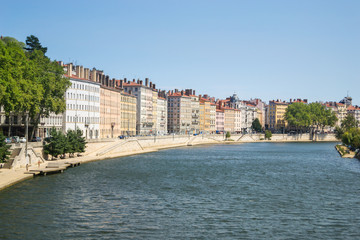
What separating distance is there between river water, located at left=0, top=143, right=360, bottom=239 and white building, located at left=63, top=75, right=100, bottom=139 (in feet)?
135

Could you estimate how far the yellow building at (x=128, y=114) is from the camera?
13938 centimetres

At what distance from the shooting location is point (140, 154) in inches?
3989

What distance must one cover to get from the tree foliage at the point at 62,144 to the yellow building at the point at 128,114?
60.1 m

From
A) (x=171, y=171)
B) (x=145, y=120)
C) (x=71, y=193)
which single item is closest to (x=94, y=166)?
(x=171, y=171)

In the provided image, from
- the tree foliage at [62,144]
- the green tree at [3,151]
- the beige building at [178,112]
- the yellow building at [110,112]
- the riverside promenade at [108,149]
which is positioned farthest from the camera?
the beige building at [178,112]

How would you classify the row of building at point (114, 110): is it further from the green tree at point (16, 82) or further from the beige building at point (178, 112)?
the green tree at point (16, 82)

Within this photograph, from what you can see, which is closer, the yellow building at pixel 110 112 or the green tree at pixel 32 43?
the green tree at pixel 32 43

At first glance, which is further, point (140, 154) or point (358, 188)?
point (140, 154)

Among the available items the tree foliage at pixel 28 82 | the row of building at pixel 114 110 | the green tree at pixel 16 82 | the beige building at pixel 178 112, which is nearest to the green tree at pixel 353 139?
the row of building at pixel 114 110

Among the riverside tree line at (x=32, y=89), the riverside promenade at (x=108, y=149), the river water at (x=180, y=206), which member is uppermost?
the riverside tree line at (x=32, y=89)

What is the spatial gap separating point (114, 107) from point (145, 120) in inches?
1104

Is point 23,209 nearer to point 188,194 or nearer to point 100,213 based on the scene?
point 100,213

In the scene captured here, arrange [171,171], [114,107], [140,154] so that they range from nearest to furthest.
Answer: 1. [171,171]
2. [140,154]
3. [114,107]

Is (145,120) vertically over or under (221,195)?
over
